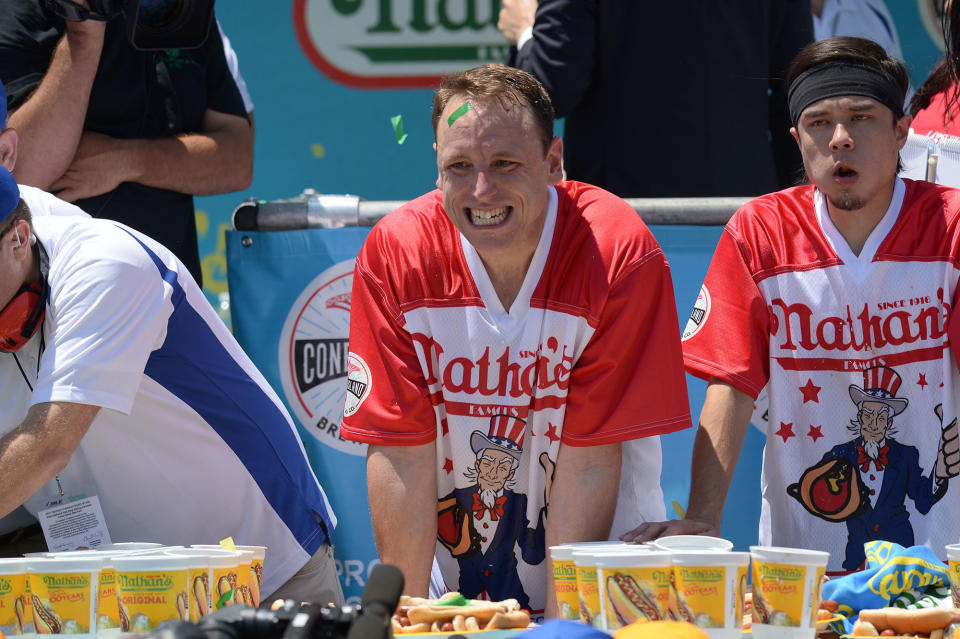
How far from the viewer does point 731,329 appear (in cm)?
294

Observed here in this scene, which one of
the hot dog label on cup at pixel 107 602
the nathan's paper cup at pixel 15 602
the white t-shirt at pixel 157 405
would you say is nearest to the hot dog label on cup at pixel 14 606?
the nathan's paper cup at pixel 15 602

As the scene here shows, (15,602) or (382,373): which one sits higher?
(382,373)

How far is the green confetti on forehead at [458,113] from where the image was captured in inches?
105

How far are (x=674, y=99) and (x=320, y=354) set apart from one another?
1381 millimetres

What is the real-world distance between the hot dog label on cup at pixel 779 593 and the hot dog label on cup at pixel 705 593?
0.08m

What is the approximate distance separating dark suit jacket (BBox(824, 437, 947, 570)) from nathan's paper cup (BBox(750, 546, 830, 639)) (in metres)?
1.20

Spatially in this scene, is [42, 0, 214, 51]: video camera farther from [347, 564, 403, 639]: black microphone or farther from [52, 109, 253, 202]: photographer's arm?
[347, 564, 403, 639]: black microphone

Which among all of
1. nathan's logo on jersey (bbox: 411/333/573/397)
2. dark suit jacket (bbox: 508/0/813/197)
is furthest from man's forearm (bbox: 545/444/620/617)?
dark suit jacket (bbox: 508/0/813/197)

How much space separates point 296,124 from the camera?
205 inches

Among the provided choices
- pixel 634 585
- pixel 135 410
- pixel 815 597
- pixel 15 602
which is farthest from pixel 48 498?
pixel 815 597

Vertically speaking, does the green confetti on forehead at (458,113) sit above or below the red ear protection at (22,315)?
above

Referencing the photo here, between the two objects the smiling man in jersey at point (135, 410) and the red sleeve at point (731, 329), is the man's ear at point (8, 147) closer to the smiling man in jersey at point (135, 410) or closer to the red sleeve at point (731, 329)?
the smiling man in jersey at point (135, 410)

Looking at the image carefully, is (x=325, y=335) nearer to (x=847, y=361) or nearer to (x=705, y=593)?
(x=847, y=361)

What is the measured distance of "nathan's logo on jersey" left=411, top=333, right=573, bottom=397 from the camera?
2.66 meters
